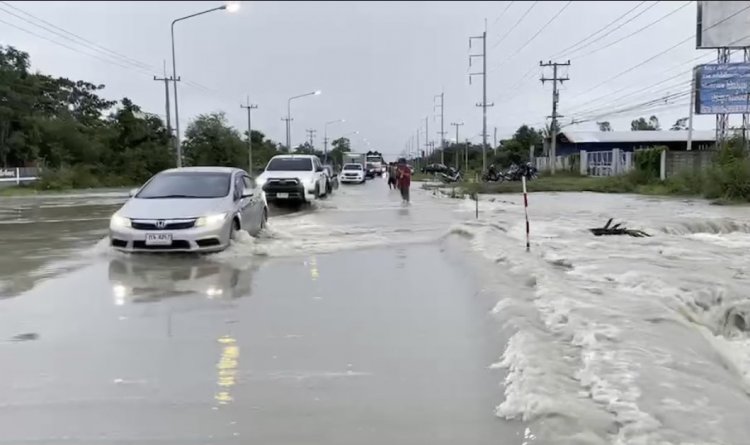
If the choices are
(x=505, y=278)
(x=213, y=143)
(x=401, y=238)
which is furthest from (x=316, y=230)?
(x=213, y=143)

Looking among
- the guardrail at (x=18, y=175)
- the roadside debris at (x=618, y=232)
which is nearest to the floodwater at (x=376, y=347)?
the roadside debris at (x=618, y=232)

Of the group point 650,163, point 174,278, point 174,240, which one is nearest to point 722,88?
point 650,163

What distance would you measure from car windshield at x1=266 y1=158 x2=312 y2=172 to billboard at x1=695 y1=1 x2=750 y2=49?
921 inches

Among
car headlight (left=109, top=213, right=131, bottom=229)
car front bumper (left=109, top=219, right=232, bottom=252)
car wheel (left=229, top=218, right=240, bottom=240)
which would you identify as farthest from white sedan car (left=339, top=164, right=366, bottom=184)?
car front bumper (left=109, top=219, right=232, bottom=252)

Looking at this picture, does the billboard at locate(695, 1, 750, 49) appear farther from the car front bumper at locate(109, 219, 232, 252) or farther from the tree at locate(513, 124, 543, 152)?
the tree at locate(513, 124, 543, 152)

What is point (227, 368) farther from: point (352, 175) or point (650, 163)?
point (352, 175)

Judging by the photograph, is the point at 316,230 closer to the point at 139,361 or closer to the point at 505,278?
the point at 505,278

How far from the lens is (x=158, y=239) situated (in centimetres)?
956

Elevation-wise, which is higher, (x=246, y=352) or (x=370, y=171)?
(x=370, y=171)

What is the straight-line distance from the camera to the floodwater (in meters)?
3.91

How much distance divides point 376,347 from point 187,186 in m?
6.60

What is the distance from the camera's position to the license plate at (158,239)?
31.3ft

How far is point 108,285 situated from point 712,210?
17827 millimetres

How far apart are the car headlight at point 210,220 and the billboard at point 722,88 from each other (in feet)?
116
